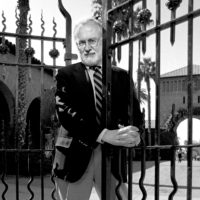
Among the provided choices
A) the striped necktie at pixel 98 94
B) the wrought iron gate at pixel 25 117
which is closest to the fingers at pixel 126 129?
the striped necktie at pixel 98 94

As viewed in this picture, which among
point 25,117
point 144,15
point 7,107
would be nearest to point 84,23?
point 144,15

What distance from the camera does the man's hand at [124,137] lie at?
2.57 m

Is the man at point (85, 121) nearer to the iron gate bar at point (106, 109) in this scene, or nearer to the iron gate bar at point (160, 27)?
the iron gate bar at point (106, 109)

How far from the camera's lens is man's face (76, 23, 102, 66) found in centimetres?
279

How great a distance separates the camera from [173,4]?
2377 millimetres

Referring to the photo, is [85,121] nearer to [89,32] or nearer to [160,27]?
[89,32]

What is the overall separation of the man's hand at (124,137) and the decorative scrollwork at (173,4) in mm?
790

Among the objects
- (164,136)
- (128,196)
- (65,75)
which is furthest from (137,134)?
(164,136)

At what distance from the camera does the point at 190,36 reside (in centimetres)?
221

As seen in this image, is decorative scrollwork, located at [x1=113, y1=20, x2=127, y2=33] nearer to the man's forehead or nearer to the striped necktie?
the man's forehead

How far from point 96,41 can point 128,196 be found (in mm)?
1104

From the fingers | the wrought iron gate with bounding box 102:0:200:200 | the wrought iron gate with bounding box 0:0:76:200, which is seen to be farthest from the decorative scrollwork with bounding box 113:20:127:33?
the wrought iron gate with bounding box 0:0:76:200

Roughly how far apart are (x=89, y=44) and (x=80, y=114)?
52cm

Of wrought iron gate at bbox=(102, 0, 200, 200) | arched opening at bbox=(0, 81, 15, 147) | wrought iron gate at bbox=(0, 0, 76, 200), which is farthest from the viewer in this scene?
arched opening at bbox=(0, 81, 15, 147)
